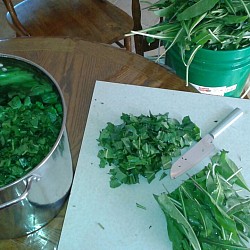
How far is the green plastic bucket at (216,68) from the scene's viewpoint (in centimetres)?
86

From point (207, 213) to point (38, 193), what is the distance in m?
0.22

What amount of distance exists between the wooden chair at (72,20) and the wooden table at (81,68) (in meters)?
0.36

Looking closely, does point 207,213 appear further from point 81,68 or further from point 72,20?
point 72,20

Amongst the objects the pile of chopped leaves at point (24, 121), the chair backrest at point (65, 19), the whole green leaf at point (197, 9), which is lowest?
the chair backrest at point (65, 19)

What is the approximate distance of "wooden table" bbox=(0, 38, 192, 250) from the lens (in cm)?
75

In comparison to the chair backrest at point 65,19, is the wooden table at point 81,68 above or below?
above

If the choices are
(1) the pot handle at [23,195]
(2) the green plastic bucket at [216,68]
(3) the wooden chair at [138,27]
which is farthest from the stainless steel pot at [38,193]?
(3) the wooden chair at [138,27]

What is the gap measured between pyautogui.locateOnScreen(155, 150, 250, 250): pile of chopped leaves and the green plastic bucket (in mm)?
306

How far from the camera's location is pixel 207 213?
0.57 metres

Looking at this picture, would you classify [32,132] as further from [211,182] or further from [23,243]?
[211,182]

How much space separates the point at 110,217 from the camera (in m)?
0.63

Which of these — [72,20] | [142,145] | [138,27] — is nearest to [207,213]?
[142,145]

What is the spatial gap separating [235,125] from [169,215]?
0.73 feet

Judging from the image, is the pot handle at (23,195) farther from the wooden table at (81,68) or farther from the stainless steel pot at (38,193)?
the wooden table at (81,68)
